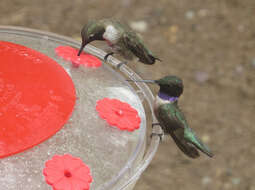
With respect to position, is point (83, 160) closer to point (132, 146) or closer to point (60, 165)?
point (60, 165)

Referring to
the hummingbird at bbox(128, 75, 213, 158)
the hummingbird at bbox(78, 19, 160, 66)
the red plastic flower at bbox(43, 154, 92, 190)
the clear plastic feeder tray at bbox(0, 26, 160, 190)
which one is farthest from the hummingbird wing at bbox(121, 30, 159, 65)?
the red plastic flower at bbox(43, 154, 92, 190)

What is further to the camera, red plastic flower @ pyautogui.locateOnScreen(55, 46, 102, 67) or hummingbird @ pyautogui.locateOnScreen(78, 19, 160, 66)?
red plastic flower @ pyautogui.locateOnScreen(55, 46, 102, 67)

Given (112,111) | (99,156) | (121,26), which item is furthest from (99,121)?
(121,26)

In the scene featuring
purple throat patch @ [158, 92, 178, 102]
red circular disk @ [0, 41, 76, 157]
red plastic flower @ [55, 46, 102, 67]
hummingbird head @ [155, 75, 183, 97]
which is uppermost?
hummingbird head @ [155, 75, 183, 97]

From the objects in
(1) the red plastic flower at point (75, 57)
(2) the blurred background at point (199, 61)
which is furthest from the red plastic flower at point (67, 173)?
(2) the blurred background at point (199, 61)

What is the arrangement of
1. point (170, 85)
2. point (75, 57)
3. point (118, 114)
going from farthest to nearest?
point (75, 57)
point (118, 114)
point (170, 85)

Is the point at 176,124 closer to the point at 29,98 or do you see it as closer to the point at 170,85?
the point at 170,85

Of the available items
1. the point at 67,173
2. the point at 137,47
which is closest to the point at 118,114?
the point at 137,47

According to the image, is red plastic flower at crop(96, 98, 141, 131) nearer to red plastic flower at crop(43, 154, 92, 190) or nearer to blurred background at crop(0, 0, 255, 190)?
red plastic flower at crop(43, 154, 92, 190)
